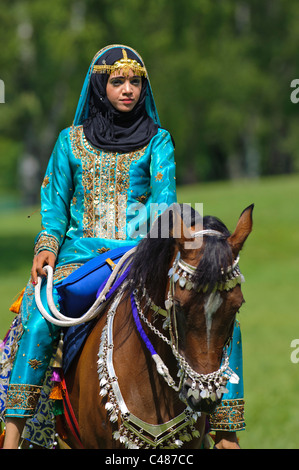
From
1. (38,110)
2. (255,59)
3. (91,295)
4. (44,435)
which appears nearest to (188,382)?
(91,295)

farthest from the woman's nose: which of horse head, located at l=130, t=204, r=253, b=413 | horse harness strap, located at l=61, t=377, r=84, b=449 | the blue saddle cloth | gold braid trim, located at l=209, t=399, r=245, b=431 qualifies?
gold braid trim, located at l=209, t=399, r=245, b=431

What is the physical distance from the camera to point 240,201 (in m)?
28.9

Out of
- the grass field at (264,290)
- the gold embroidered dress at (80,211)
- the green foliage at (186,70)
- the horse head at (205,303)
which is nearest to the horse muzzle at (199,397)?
the horse head at (205,303)

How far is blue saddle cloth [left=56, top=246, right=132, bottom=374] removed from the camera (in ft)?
13.5

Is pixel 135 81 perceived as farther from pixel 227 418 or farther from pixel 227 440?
pixel 227 440

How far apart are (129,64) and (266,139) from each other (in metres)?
49.1

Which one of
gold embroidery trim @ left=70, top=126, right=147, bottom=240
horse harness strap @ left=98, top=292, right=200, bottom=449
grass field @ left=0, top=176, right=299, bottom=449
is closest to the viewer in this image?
horse harness strap @ left=98, top=292, right=200, bottom=449

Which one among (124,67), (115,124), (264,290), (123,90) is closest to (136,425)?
(115,124)

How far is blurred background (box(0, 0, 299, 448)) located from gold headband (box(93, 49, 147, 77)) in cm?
280

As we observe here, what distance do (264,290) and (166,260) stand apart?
16035mm

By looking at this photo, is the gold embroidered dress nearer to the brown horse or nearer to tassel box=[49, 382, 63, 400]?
tassel box=[49, 382, 63, 400]

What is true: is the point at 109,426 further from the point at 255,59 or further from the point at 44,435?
the point at 255,59

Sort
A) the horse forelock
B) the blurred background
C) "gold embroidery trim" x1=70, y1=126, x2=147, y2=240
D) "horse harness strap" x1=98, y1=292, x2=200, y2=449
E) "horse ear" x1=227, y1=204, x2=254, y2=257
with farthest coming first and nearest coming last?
the blurred background → "gold embroidery trim" x1=70, y1=126, x2=147, y2=240 → "horse harness strap" x1=98, y1=292, x2=200, y2=449 → "horse ear" x1=227, y1=204, x2=254, y2=257 → the horse forelock

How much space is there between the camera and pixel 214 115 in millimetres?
44594
